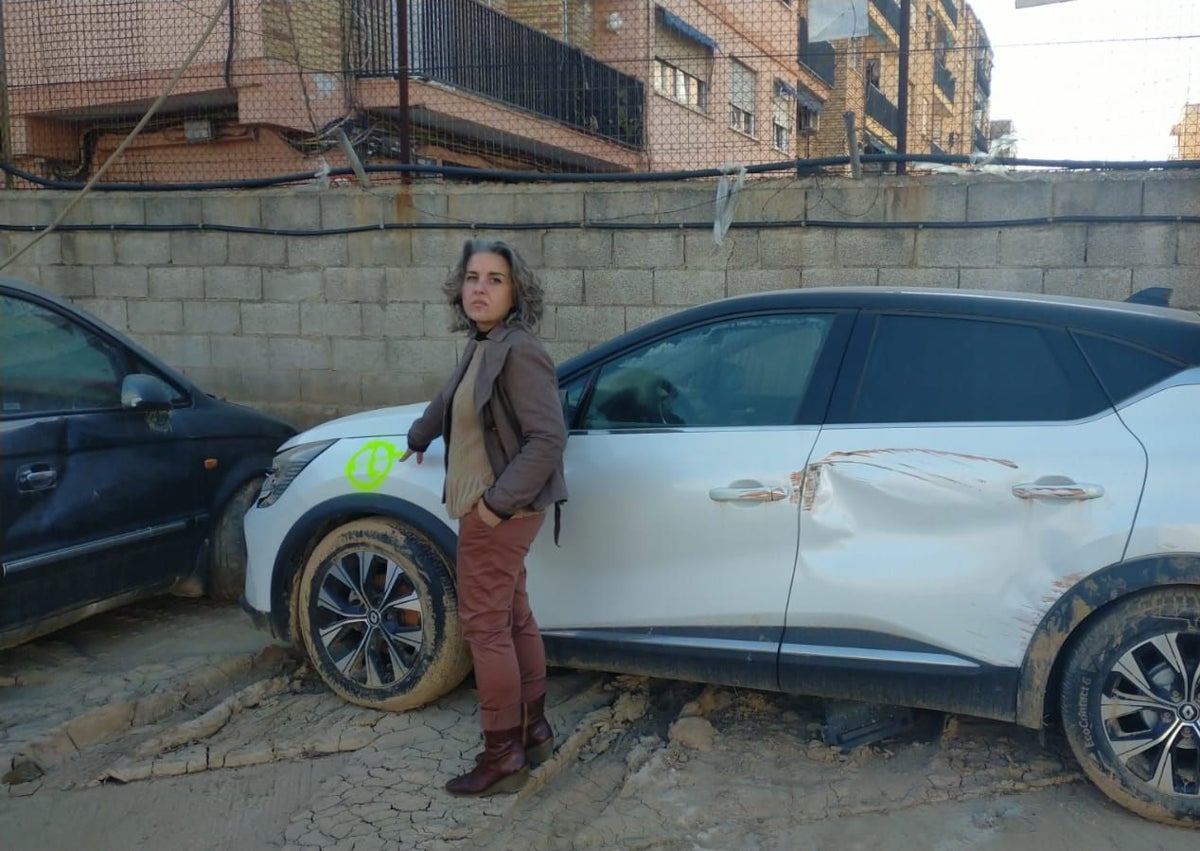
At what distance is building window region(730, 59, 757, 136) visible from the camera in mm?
8523

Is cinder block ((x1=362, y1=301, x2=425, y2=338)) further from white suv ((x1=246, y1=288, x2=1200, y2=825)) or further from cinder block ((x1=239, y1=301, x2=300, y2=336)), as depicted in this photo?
white suv ((x1=246, y1=288, x2=1200, y2=825))

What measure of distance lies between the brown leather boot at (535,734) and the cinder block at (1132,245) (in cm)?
446

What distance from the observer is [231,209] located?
7.48m

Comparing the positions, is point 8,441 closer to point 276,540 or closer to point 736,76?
point 276,540

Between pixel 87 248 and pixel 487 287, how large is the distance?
569 centimetres

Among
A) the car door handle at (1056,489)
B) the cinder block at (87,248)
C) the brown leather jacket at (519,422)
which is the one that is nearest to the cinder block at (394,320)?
the cinder block at (87,248)

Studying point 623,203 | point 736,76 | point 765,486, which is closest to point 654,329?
point 765,486

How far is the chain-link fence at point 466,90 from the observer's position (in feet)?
23.4

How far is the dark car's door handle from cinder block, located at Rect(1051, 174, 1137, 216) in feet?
18.1

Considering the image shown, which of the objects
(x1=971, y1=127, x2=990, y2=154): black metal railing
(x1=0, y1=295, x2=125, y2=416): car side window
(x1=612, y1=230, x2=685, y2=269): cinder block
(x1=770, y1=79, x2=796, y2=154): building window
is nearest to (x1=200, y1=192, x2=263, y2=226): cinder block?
(x1=612, y1=230, x2=685, y2=269): cinder block

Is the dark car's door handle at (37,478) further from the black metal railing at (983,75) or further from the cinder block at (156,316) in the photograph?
the black metal railing at (983,75)

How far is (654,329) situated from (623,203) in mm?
3207

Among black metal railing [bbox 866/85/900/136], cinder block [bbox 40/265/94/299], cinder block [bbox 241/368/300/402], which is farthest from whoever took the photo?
cinder block [bbox 40/265/94/299]

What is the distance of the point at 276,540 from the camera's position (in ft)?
13.6
